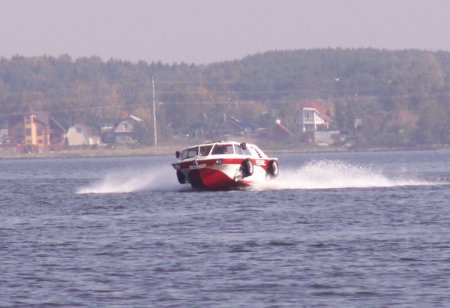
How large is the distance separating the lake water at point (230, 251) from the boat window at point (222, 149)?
221 centimetres

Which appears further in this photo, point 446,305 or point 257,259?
point 257,259

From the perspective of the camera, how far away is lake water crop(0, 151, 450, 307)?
29.3 m

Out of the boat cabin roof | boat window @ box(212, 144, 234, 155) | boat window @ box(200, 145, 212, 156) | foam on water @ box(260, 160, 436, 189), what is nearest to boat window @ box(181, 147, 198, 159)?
the boat cabin roof

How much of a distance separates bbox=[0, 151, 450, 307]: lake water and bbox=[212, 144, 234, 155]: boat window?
87.1 inches

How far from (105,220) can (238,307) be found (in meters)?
21.5

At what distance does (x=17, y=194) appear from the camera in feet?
244

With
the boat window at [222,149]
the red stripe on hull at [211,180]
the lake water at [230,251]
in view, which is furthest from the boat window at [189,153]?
the lake water at [230,251]

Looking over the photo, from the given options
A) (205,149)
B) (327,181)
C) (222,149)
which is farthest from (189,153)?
(327,181)

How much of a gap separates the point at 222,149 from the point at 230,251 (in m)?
25.9

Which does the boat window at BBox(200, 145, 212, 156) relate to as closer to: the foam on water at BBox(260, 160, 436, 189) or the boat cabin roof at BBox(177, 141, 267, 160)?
the boat cabin roof at BBox(177, 141, 267, 160)

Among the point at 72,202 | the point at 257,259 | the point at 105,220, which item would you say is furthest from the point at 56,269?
the point at 72,202

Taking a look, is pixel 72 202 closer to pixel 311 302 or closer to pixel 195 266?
pixel 195 266

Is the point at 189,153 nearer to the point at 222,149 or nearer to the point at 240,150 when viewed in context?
the point at 222,149

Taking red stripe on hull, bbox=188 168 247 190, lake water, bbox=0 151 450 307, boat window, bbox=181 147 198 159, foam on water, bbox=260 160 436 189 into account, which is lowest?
lake water, bbox=0 151 450 307
